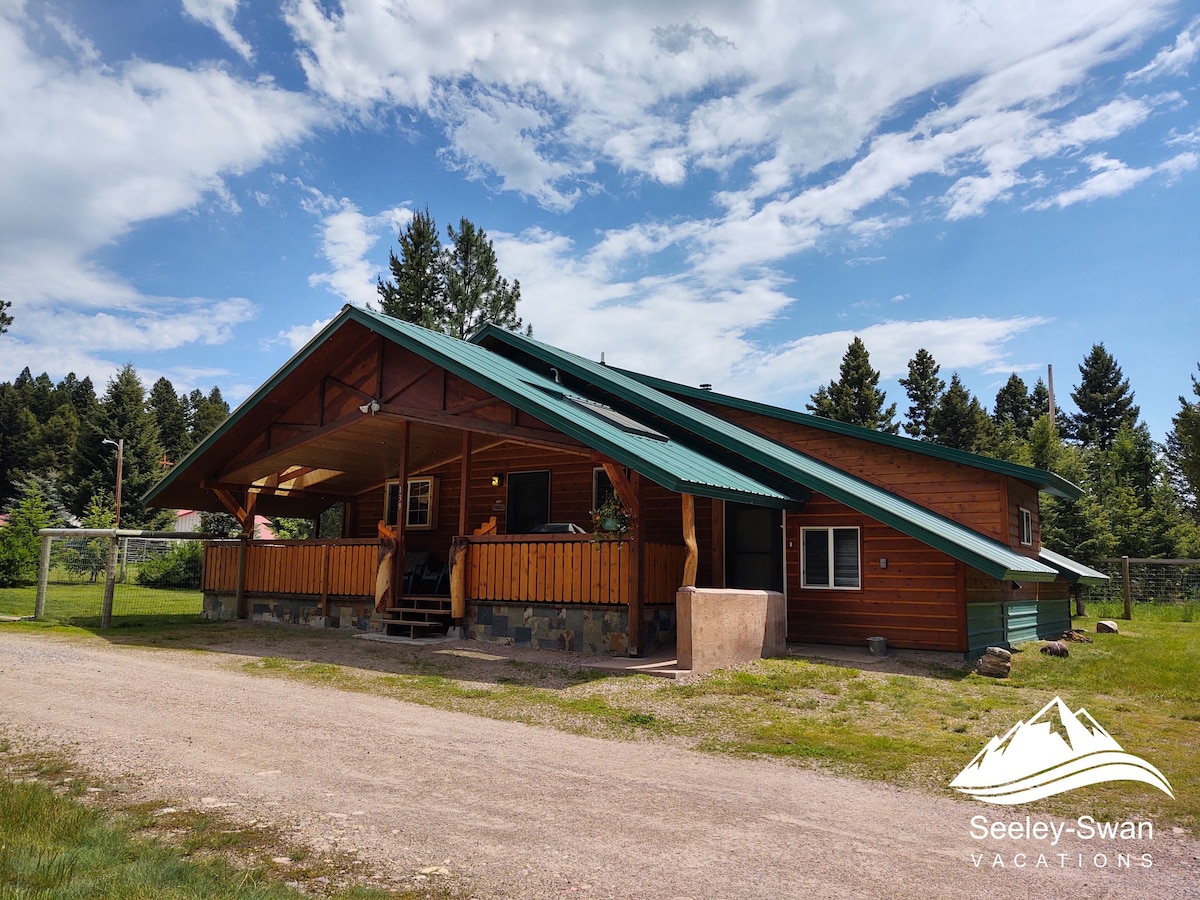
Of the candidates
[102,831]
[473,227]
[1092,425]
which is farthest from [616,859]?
[1092,425]

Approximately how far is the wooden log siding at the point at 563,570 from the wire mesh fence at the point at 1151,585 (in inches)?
561

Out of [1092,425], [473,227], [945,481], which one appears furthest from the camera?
[1092,425]

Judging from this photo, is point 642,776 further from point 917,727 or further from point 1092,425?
point 1092,425

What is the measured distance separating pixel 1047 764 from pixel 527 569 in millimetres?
7400

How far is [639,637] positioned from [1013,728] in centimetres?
479

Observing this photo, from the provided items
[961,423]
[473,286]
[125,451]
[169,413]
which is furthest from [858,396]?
[169,413]

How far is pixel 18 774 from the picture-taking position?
5.52 metres

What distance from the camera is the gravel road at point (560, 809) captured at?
402cm

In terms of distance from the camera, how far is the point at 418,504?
1844 cm

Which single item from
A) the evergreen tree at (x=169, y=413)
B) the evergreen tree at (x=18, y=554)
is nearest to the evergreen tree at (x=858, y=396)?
the evergreen tree at (x=18, y=554)

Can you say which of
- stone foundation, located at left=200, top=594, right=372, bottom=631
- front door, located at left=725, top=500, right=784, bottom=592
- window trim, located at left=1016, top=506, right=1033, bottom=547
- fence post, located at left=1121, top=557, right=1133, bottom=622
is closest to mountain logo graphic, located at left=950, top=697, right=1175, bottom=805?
front door, located at left=725, top=500, right=784, bottom=592

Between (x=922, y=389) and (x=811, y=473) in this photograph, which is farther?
(x=922, y=389)

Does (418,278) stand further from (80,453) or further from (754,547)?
(754,547)

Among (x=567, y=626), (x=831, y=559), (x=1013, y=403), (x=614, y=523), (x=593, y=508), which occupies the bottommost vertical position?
(x=567, y=626)
